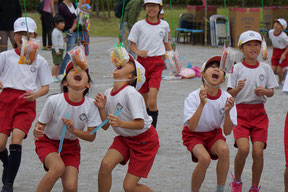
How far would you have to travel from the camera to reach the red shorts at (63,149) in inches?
188

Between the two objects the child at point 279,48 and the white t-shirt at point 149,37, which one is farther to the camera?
the child at point 279,48

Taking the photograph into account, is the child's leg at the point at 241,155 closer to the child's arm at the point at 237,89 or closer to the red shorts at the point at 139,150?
the child's arm at the point at 237,89

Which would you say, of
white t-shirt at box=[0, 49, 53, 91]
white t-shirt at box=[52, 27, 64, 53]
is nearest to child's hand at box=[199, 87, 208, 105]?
white t-shirt at box=[0, 49, 53, 91]

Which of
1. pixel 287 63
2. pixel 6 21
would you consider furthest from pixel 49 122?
pixel 287 63

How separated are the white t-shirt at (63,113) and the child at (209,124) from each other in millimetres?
870

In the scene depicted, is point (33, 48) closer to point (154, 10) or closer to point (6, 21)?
point (154, 10)

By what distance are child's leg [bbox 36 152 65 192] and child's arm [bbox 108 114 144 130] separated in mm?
569

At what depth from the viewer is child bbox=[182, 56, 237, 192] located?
4.99 meters

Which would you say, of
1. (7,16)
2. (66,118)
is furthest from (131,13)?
(66,118)

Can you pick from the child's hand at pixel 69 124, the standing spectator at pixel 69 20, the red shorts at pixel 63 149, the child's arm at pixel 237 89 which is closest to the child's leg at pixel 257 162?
the child's arm at pixel 237 89

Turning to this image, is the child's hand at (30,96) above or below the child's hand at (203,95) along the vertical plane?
below

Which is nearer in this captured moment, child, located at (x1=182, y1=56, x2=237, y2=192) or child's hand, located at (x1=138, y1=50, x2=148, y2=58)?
child, located at (x1=182, y1=56, x2=237, y2=192)

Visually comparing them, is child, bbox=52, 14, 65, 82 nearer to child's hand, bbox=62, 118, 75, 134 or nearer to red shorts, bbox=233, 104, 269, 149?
red shorts, bbox=233, 104, 269, 149

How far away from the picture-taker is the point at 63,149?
4.87m
